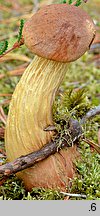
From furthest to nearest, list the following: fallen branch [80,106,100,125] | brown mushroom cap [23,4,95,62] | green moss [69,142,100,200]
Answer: fallen branch [80,106,100,125]
green moss [69,142,100,200]
brown mushroom cap [23,4,95,62]

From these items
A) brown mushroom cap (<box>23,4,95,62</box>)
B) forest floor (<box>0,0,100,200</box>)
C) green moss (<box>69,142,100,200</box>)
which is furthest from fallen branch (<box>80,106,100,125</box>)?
brown mushroom cap (<box>23,4,95,62</box>)

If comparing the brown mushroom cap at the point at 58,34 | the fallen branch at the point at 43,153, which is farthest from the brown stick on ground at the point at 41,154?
the brown mushroom cap at the point at 58,34

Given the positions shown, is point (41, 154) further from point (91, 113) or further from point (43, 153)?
point (91, 113)

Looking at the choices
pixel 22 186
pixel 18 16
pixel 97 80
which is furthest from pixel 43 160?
pixel 18 16

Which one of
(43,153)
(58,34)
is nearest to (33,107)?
(43,153)

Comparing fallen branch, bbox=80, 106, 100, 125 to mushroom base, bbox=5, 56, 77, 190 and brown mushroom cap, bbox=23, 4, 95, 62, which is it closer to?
mushroom base, bbox=5, 56, 77, 190

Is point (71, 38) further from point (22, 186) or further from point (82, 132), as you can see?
point (22, 186)
